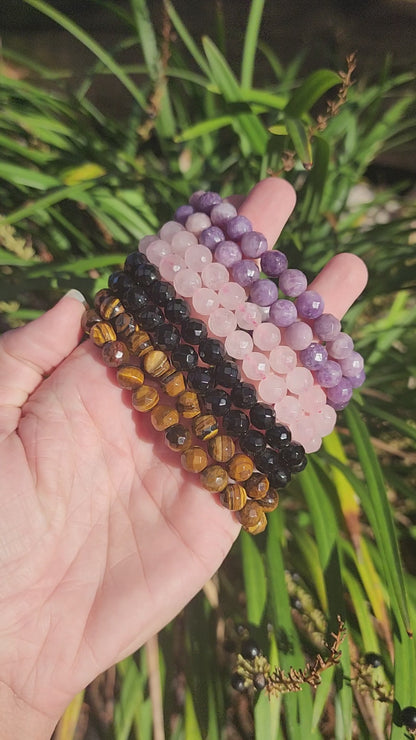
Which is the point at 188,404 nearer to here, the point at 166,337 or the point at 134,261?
the point at 166,337

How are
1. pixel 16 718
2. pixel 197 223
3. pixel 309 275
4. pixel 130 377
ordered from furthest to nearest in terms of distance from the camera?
pixel 309 275 → pixel 197 223 → pixel 130 377 → pixel 16 718

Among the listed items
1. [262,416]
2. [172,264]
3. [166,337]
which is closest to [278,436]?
[262,416]

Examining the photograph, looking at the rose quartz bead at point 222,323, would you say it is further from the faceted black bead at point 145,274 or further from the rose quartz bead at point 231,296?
the faceted black bead at point 145,274

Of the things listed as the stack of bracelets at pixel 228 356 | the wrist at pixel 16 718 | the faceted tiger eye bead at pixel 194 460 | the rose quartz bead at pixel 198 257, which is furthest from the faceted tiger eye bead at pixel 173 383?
the wrist at pixel 16 718

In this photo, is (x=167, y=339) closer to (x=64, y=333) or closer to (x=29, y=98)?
(x=64, y=333)

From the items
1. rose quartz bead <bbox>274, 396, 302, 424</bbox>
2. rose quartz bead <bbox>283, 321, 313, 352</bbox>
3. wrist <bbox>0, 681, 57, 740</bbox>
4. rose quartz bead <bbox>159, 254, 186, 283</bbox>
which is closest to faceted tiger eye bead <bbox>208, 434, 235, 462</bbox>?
rose quartz bead <bbox>274, 396, 302, 424</bbox>

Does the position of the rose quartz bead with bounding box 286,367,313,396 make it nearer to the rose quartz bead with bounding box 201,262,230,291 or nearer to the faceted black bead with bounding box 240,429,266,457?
the faceted black bead with bounding box 240,429,266,457

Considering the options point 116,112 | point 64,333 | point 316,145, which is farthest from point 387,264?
point 116,112
